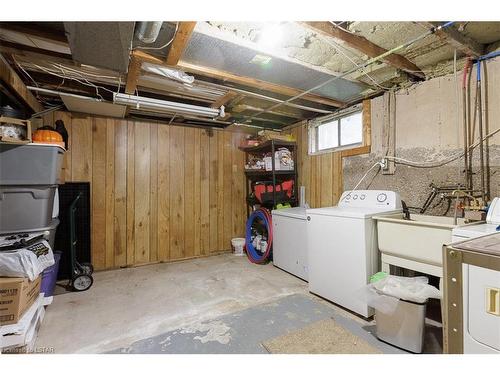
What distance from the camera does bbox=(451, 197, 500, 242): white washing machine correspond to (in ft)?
4.24

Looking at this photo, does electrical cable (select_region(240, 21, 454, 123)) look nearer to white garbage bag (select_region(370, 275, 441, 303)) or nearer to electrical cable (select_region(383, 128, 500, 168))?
electrical cable (select_region(383, 128, 500, 168))

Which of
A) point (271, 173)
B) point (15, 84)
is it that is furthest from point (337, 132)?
point (15, 84)

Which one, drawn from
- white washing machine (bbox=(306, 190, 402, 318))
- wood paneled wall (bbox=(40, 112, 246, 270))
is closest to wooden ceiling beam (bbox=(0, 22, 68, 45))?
wood paneled wall (bbox=(40, 112, 246, 270))

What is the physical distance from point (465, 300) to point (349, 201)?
1.62m

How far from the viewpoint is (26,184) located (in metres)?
1.89

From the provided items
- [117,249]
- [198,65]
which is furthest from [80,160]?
[198,65]

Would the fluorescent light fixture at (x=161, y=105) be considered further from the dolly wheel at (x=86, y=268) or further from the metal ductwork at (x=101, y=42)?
the dolly wheel at (x=86, y=268)

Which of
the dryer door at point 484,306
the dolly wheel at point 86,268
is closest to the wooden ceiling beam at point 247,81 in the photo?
the dryer door at point 484,306

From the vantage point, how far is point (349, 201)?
2520 millimetres

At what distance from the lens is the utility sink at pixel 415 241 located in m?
1.54

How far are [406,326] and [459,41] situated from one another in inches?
74.5

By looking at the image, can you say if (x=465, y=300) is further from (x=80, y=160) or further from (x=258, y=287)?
(x=80, y=160)

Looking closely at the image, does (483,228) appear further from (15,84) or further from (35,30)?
(15,84)

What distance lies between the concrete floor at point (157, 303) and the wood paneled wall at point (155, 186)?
0.37 m
